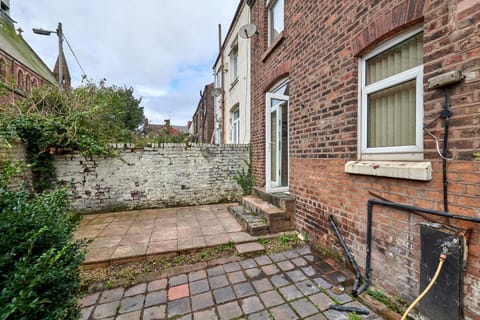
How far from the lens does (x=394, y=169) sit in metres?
1.86

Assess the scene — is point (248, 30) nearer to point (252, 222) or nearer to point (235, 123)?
point (235, 123)

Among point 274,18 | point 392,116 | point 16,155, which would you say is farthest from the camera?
point 274,18

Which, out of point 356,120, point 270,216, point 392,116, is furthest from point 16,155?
point 392,116

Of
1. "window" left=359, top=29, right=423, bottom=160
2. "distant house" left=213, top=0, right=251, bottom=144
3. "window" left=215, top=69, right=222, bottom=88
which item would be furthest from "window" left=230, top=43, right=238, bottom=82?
"window" left=359, top=29, right=423, bottom=160

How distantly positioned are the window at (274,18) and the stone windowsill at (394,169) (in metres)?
3.84

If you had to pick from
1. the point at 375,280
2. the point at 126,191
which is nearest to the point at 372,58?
the point at 375,280

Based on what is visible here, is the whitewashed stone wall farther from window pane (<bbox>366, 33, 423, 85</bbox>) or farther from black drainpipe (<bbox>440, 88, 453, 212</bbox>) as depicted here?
black drainpipe (<bbox>440, 88, 453, 212</bbox>)

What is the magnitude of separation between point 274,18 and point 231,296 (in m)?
5.75

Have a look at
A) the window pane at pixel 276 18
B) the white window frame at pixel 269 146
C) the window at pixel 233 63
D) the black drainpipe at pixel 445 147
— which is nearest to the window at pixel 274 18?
the window pane at pixel 276 18

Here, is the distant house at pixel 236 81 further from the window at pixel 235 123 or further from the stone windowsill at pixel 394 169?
the stone windowsill at pixel 394 169

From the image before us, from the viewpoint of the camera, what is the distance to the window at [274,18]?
15.3ft

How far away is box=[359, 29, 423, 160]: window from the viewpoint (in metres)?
1.86

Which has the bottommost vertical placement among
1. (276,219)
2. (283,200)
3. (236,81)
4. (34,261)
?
(276,219)

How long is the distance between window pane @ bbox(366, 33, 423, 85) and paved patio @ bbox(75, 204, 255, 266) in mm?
2795
